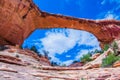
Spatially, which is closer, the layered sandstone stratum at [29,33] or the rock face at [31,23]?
the layered sandstone stratum at [29,33]

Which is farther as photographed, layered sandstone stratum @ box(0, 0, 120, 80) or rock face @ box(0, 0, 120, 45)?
rock face @ box(0, 0, 120, 45)

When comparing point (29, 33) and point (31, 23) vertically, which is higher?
point (31, 23)

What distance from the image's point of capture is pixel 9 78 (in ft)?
34.3

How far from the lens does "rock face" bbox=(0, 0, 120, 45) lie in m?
22.6

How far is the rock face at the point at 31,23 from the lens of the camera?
74.3ft

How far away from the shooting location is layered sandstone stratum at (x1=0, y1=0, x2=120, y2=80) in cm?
1235

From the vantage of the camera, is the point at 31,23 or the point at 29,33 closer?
the point at 31,23

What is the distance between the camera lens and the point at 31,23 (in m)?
26.5

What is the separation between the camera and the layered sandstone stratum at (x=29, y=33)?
12352mm

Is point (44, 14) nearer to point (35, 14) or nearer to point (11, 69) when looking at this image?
point (35, 14)

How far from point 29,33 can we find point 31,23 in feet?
3.52

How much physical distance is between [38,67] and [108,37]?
50.9 feet

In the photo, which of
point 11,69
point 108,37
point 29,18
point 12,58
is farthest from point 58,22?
point 11,69

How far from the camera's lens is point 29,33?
87.8 feet
